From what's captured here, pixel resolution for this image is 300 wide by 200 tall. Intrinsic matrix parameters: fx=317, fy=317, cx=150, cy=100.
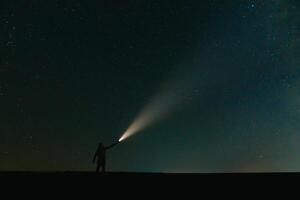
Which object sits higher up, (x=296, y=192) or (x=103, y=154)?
(x=103, y=154)

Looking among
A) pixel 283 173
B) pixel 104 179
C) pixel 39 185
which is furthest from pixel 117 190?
pixel 283 173

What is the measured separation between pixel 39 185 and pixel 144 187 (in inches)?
107

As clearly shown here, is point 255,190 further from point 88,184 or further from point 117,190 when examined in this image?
point 88,184

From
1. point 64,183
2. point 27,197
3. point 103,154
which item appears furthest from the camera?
point 103,154

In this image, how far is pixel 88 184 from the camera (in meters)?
8.23

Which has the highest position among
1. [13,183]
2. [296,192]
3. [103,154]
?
[103,154]

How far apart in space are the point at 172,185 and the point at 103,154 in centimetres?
383

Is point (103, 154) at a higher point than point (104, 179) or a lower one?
higher

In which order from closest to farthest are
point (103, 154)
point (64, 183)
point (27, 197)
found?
point (27, 197) → point (64, 183) → point (103, 154)

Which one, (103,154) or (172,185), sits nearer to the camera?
(172,185)

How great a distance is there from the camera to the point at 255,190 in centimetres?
814

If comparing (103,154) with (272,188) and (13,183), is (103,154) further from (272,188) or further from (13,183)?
(272,188)

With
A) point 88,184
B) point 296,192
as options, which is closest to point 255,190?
point 296,192

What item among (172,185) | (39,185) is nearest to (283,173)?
(172,185)
